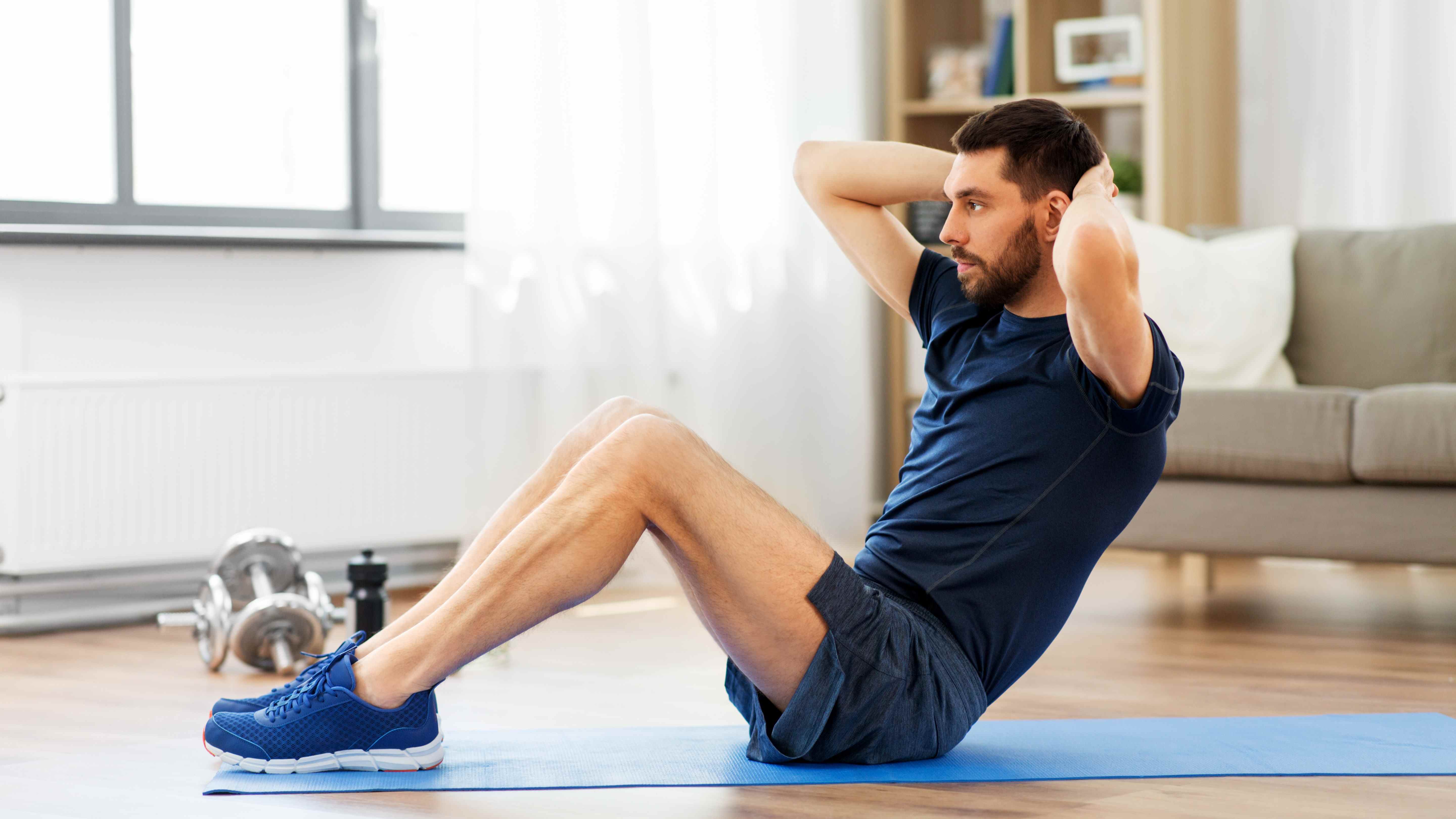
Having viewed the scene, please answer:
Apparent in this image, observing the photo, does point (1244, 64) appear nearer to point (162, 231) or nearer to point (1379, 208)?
point (1379, 208)

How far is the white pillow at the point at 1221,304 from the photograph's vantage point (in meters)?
3.60

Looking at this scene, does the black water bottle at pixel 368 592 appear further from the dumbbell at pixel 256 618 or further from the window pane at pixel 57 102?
the window pane at pixel 57 102

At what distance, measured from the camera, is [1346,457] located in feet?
9.98

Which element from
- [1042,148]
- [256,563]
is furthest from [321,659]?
[256,563]

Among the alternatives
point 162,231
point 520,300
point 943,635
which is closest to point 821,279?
point 520,300

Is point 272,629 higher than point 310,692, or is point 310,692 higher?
point 310,692

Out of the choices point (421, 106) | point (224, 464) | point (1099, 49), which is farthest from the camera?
point (1099, 49)

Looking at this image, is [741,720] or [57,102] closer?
[741,720]

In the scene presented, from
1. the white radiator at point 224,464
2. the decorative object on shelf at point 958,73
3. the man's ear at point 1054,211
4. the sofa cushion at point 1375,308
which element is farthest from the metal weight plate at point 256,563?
the decorative object on shelf at point 958,73

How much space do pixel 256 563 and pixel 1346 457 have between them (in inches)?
82.7

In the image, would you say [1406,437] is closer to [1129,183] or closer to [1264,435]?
[1264,435]

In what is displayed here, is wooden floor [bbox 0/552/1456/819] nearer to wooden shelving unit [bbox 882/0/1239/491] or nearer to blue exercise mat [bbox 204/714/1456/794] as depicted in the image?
blue exercise mat [bbox 204/714/1456/794]

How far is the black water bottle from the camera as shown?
273 cm

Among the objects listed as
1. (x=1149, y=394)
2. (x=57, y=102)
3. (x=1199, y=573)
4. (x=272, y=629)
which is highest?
(x=57, y=102)
